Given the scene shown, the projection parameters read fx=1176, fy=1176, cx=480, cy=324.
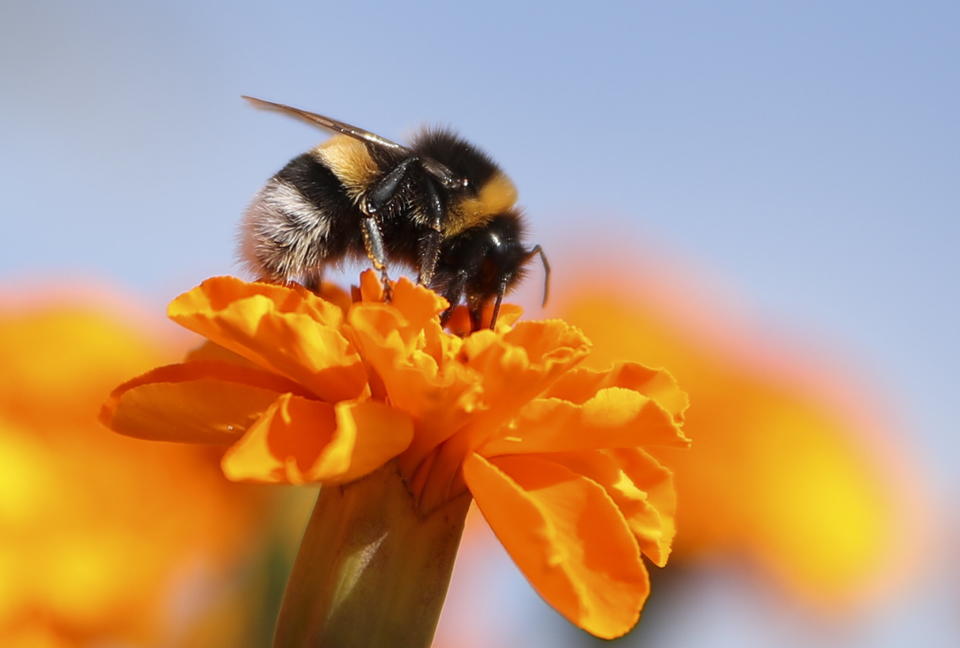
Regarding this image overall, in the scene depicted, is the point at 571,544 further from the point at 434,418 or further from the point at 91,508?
the point at 91,508

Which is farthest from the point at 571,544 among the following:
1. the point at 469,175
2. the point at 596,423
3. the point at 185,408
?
the point at 469,175

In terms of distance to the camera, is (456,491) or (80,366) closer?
(456,491)

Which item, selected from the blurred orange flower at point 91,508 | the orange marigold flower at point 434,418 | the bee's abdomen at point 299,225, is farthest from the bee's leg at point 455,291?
the blurred orange flower at point 91,508

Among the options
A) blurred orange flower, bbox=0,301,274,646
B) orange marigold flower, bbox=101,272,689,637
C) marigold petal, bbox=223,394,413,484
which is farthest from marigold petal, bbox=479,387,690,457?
blurred orange flower, bbox=0,301,274,646

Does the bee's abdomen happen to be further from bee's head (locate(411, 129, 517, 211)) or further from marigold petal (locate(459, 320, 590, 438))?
marigold petal (locate(459, 320, 590, 438))

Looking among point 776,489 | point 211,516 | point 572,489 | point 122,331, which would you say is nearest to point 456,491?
point 572,489

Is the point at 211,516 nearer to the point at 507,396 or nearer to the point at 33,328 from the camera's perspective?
the point at 33,328
